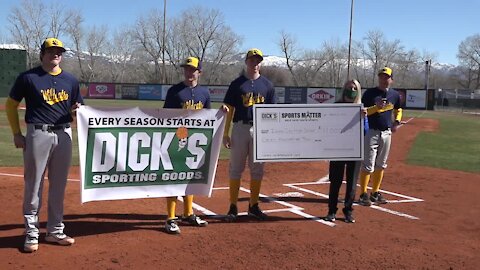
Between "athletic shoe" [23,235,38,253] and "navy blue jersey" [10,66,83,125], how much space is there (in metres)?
1.14

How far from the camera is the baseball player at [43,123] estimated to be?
14.6 feet

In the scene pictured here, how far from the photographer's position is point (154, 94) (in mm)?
49094

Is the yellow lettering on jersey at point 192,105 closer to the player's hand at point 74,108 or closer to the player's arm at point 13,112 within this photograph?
the player's hand at point 74,108

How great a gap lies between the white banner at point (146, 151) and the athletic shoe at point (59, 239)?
0.45 metres

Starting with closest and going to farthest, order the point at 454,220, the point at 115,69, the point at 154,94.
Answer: the point at 454,220, the point at 154,94, the point at 115,69

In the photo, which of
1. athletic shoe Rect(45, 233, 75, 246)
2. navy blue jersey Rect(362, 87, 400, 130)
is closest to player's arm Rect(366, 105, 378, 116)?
navy blue jersey Rect(362, 87, 400, 130)

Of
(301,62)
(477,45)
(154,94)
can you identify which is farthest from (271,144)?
(477,45)

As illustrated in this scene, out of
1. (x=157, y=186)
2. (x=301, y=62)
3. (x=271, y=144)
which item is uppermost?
(x=301, y=62)

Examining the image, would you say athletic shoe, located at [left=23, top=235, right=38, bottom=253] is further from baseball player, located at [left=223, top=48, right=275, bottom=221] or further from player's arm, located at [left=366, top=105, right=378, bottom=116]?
player's arm, located at [left=366, top=105, right=378, bottom=116]

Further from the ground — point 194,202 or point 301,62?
point 301,62

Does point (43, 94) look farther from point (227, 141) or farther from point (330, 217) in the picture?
point (330, 217)

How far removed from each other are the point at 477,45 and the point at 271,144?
365 feet

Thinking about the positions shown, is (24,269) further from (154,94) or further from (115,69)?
(115,69)

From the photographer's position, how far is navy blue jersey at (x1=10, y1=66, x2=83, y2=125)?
14.5 ft
